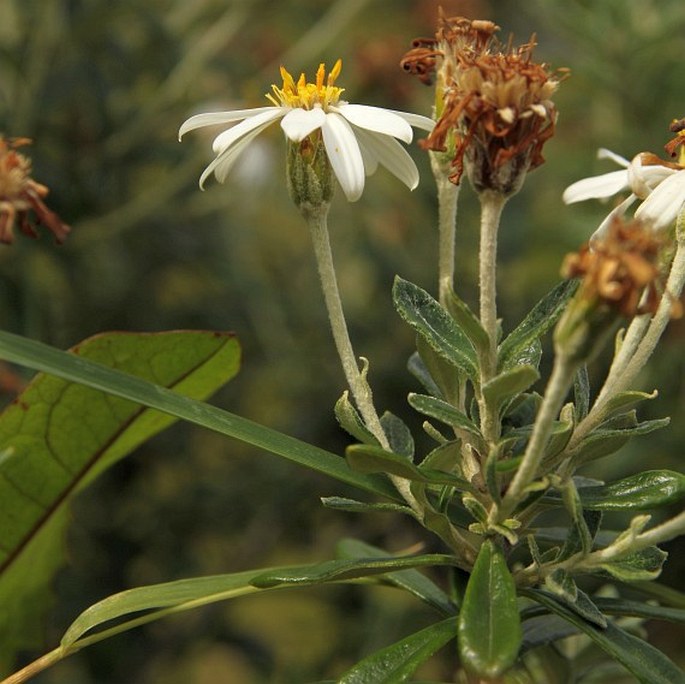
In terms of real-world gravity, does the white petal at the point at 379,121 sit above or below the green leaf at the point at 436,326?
Answer: above

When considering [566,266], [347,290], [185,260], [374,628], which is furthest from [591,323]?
[347,290]

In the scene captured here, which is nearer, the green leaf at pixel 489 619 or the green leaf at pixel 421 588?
the green leaf at pixel 489 619

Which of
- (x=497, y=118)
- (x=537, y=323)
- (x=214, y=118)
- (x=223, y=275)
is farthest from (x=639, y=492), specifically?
(x=223, y=275)

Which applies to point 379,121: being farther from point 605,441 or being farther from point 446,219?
point 605,441

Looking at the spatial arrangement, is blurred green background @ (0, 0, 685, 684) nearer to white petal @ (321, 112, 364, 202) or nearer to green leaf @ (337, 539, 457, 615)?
green leaf @ (337, 539, 457, 615)

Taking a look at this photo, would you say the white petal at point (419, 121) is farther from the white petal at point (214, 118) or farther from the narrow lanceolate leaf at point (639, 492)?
the narrow lanceolate leaf at point (639, 492)

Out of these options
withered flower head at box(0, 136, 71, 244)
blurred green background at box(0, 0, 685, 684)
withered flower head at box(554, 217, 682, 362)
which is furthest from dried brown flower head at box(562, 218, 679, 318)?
blurred green background at box(0, 0, 685, 684)

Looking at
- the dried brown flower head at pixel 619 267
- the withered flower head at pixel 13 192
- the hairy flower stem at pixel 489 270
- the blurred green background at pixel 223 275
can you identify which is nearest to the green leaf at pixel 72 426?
the withered flower head at pixel 13 192
